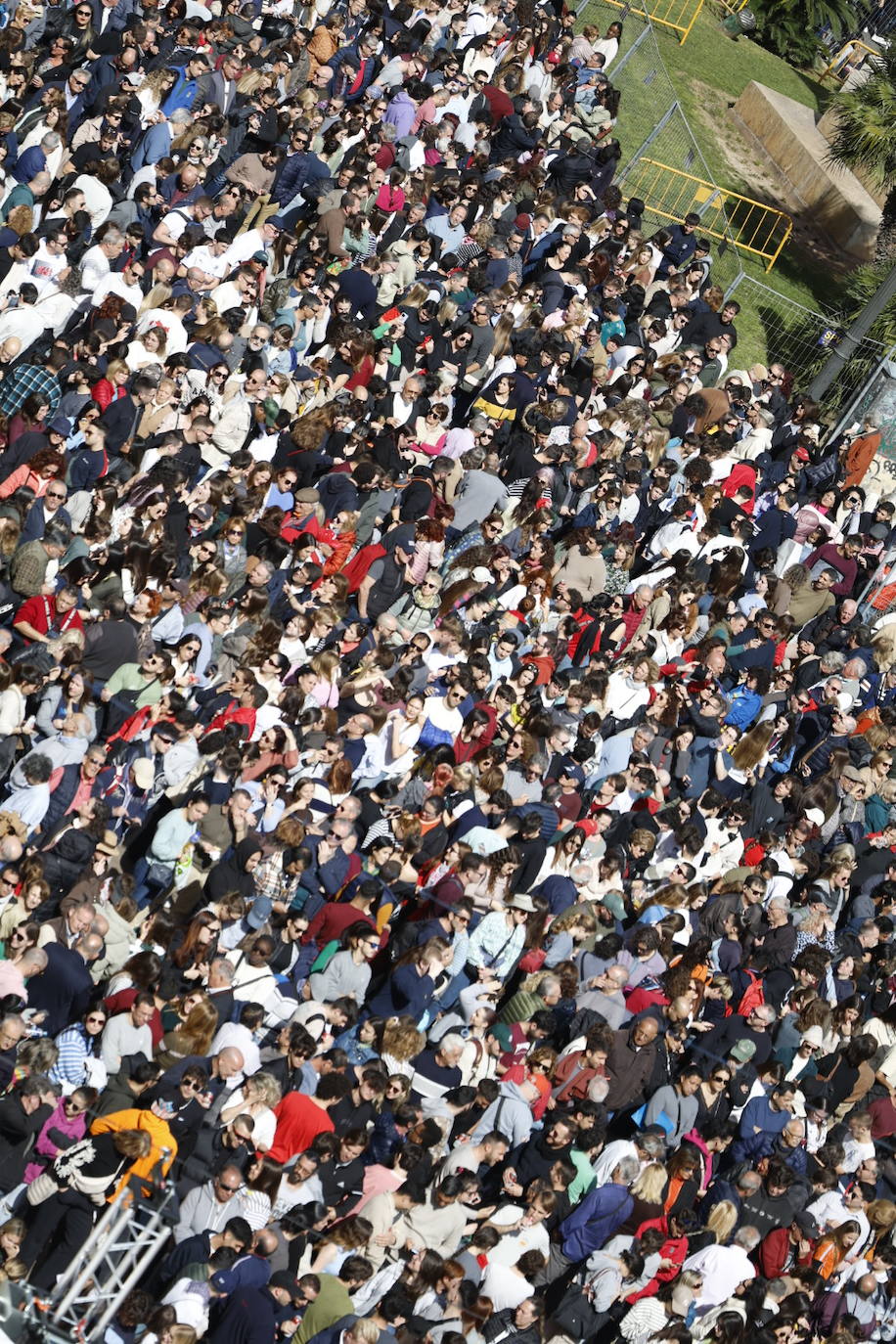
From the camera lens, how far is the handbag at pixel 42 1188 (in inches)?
410

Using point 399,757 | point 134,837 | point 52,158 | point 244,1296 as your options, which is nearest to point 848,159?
point 52,158

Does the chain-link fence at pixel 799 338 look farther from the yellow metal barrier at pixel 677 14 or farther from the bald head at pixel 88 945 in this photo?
the bald head at pixel 88 945

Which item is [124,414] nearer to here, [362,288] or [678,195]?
[362,288]

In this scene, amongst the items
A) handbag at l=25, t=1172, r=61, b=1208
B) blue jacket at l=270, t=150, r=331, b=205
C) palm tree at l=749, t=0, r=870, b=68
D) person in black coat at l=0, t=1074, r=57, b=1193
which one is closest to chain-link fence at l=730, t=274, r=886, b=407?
blue jacket at l=270, t=150, r=331, b=205

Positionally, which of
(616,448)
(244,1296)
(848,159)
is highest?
(848,159)

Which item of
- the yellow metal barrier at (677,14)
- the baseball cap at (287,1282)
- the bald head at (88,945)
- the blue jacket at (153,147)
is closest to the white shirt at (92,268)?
the blue jacket at (153,147)

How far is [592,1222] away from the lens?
11898 millimetres

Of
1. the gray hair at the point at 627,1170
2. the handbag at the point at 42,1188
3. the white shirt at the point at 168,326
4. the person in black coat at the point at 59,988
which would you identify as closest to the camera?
the handbag at the point at 42,1188

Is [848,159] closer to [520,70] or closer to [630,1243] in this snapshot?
[520,70]

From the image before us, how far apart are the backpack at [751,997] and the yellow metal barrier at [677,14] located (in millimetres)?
22271

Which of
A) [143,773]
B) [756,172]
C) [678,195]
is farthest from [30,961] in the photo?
[756,172]

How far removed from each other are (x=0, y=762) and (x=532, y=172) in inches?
472

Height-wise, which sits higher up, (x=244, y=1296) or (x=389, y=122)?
(x=389, y=122)

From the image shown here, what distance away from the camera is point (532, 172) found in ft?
70.8
